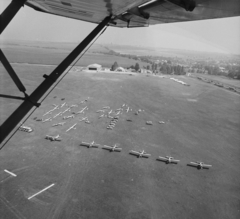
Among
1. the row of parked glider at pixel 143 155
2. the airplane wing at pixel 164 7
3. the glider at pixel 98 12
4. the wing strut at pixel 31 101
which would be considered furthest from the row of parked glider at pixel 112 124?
the wing strut at pixel 31 101

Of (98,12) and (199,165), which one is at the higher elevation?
(98,12)

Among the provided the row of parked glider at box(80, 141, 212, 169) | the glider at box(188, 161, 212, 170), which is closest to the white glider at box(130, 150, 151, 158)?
the row of parked glider at box(80, 141, 212, 169)

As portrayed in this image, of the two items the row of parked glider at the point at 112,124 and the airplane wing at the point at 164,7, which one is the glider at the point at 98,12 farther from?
the row of parked glider at the point at 112,124

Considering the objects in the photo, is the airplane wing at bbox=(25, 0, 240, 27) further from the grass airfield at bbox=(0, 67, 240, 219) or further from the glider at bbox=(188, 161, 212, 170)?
the glider at bbox=(188, 161, 212, 170)

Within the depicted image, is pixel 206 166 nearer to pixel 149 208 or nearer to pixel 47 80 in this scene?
pixel 149 208

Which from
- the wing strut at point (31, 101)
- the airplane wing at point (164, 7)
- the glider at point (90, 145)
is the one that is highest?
the airplane wing at point (164, 7)

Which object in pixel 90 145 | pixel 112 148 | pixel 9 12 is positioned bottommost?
pixel 90 145

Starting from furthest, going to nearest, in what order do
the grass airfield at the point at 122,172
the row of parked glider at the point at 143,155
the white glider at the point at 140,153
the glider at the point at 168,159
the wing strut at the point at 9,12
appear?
the white glider at the point at 140,153, the glider at the point at 168,159, the row of parked glider at the point at 143,155, the grass airfield at the point at 122,172, the wing strut at the point at 9,12

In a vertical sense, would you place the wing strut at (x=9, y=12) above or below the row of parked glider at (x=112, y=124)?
above

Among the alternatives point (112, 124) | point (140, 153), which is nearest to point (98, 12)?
point (140, 153)

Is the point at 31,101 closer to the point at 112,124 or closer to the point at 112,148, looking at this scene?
the point at 112,148
